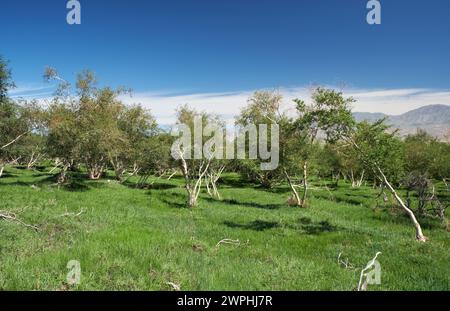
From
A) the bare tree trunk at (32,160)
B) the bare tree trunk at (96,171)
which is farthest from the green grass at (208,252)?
the bare tree trunk at (32,160)

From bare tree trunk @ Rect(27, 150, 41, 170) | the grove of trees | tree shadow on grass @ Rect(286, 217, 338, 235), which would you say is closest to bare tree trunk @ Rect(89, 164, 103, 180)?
the grove of trees

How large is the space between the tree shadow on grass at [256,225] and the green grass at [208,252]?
0.06 metres

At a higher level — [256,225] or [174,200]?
[256,225]

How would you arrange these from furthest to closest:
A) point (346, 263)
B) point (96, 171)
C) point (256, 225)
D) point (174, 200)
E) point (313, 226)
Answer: point (96, 171), point (174, 200), point (256, 225), point (313, 226), point (346, 263)

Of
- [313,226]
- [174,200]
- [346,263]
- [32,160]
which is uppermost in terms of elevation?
[32,160]

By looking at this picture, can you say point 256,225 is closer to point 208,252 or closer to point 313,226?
point 313,226

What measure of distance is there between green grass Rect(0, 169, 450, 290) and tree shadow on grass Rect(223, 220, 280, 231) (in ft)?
0.21

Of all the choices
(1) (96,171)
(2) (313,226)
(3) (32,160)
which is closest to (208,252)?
(2) (313,226)

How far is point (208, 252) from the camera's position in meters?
14.0

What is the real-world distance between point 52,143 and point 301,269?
1355 inches

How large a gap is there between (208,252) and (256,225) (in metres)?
7.69

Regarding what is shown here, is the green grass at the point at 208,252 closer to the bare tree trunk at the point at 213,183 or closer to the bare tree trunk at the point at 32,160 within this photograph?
the bare tree trunk at the point at 213,183

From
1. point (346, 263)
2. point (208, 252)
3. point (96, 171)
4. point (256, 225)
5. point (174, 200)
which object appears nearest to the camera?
point (346, 263)
